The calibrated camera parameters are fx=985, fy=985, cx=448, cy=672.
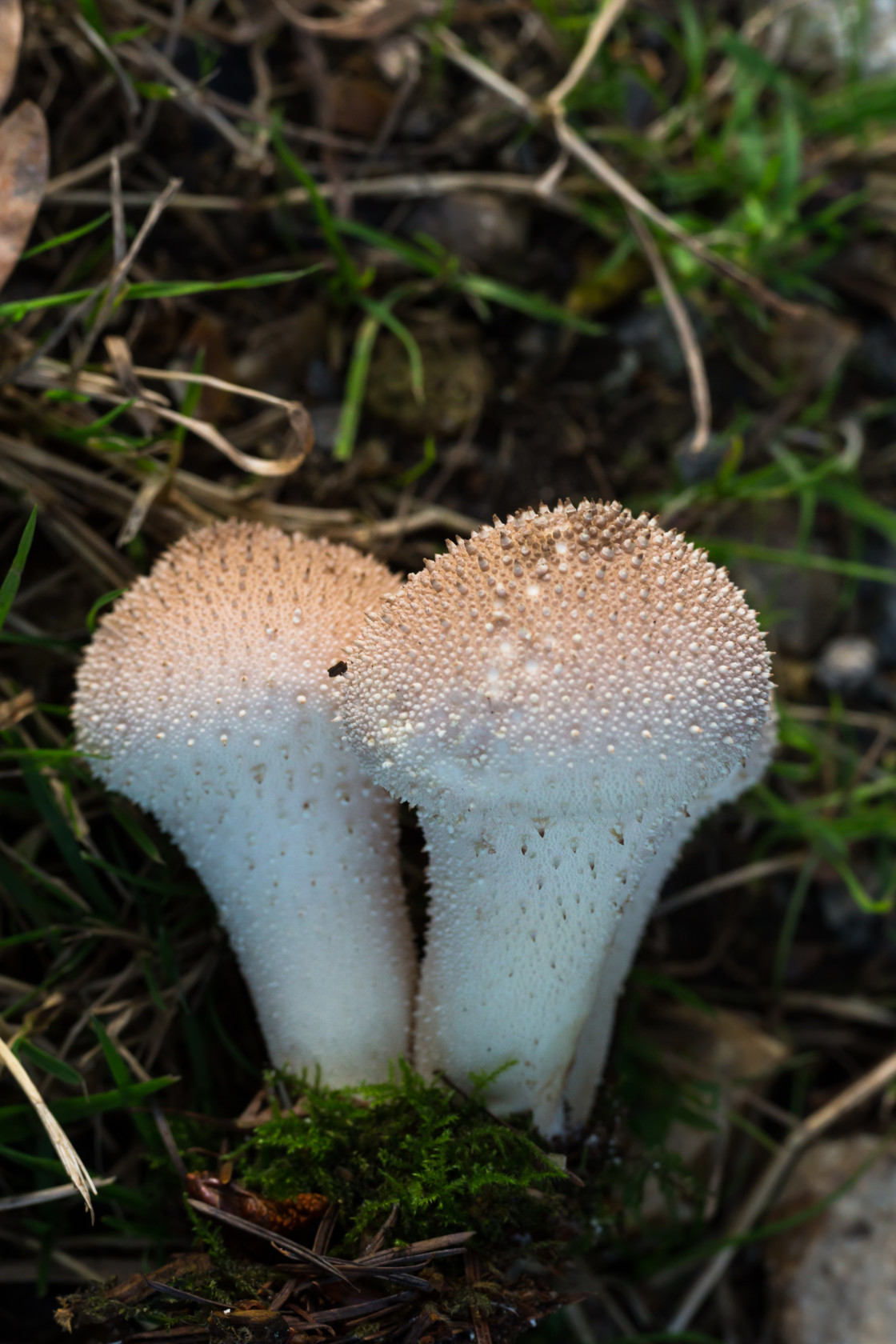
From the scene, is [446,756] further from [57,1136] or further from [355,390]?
[355,390]

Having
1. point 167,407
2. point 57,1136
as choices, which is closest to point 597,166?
point 167,407

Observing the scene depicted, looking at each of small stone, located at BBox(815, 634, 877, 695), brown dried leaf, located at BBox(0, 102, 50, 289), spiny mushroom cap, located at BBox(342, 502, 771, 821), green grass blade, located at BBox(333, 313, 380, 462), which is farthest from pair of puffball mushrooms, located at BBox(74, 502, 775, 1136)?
small stone, located at BBox(815, 634, 877, 695)

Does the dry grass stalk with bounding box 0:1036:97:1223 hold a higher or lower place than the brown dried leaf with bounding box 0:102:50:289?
lower

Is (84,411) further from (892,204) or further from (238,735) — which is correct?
(892,204)

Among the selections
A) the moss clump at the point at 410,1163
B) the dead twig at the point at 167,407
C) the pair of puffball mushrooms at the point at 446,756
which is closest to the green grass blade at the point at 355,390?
the dead twig at the point at 167,407

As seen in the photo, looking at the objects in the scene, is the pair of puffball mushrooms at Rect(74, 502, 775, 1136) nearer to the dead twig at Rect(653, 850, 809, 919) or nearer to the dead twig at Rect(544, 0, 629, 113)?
the dead twig at Rect(653, 850, 809, 919)

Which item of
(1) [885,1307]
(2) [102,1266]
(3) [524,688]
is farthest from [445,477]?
(1) [885,1307]

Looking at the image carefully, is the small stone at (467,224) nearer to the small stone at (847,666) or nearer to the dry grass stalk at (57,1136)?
the small stone at (847,666)

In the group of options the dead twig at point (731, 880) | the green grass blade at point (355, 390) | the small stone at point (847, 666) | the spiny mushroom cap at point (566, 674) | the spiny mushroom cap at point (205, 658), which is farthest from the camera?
the small stone at point (847, 666)
